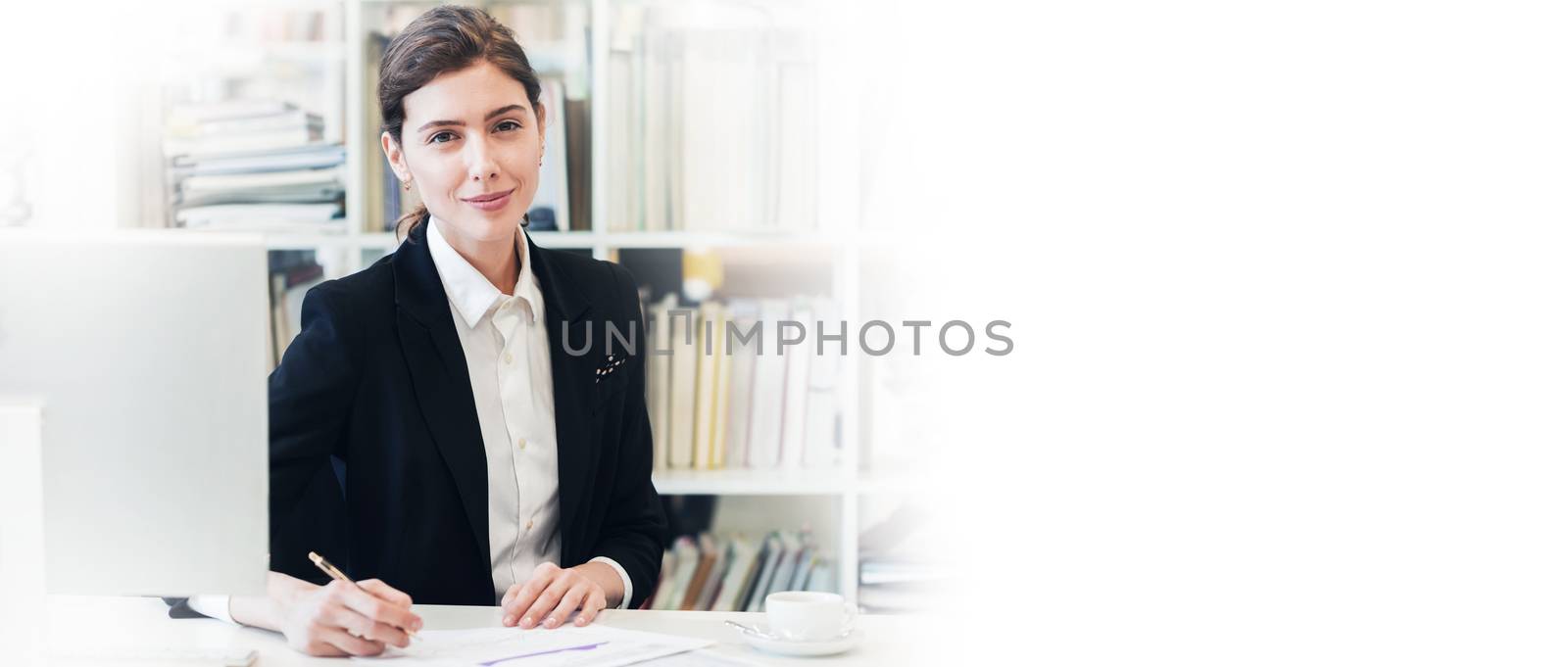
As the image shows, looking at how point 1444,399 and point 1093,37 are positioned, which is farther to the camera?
point 1093,37

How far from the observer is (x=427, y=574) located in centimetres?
140

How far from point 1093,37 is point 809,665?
1584 millimetres

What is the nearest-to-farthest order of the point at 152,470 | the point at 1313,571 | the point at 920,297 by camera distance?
the point at 152,470 → the point at 1313,571 → the point at 920,297

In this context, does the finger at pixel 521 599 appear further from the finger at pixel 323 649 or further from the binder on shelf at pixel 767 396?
the binder on shelf at pixel 767 396

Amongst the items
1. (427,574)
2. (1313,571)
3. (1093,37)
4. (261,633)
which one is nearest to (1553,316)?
(1313,571)

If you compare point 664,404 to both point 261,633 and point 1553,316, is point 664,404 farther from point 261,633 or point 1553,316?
point 1553,316

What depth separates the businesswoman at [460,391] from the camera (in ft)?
4.50

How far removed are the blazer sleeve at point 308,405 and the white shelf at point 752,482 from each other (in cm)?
86

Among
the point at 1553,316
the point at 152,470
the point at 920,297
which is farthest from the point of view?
the point at 920,297

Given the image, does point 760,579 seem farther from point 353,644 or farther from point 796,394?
point 353,644

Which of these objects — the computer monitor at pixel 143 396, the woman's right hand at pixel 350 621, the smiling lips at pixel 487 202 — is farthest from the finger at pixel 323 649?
the smiling lips at pixel 487 202

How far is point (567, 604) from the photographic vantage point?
119 cm

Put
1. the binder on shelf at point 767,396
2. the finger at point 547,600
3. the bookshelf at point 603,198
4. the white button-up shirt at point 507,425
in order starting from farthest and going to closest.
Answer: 1. the binder on shelf at point 767,396
2. the bookshelf at point 603,198
3. the white button-up shirt at point 507,425
4. the finger at point 547,600

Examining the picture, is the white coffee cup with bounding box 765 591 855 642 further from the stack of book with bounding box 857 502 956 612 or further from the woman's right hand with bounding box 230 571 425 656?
the stack of book with bounding box 857 502 956 612
